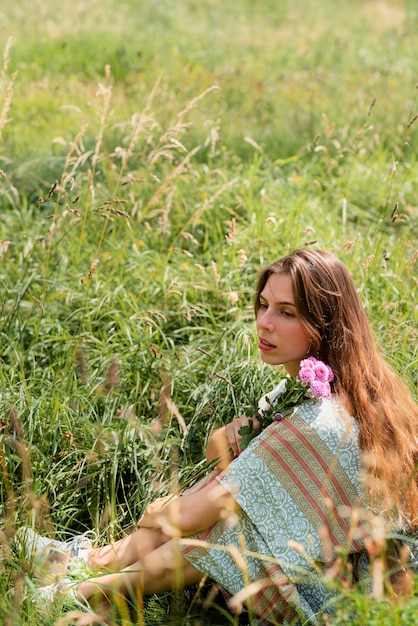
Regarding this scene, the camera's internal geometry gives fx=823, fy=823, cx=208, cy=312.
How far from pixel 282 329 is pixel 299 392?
0.85 feet

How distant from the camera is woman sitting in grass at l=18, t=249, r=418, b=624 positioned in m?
2.58

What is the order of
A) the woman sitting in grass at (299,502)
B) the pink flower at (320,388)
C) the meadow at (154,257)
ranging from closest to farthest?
the woman sitting in grass at (299,502)
the pink flower at (320,388)
the meadow at (154,257)

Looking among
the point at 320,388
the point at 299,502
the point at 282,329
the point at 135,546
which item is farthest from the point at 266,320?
the point at 135,546

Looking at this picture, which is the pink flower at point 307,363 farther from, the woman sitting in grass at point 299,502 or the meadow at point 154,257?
the meadow at point 154,257

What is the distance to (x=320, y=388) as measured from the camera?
269cm

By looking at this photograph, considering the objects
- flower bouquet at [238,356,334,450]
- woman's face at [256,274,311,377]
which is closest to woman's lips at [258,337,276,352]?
woman's face at [256,274,311,377]

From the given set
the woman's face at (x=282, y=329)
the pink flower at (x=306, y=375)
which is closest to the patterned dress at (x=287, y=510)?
the pink flower at (x=306, y=375)

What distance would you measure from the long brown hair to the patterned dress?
0.29ft

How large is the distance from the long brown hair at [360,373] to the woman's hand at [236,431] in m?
0.31

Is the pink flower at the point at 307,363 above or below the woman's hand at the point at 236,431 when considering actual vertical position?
above

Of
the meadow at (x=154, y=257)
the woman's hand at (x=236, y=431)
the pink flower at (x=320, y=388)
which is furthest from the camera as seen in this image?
the meadow at (x=154, y=257)

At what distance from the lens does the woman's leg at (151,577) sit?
258cm

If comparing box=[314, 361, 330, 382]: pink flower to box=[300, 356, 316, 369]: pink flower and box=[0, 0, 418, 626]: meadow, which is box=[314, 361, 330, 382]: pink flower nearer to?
box=[300, 356, 316, 369]: pink flower

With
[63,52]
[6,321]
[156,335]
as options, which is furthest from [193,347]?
[63,52]
